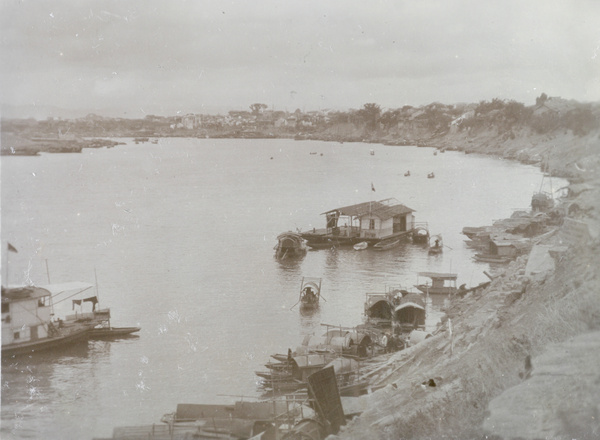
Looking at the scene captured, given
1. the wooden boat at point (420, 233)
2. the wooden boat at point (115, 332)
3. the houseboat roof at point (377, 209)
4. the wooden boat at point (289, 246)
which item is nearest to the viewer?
the wooden boat at point (115, 332)

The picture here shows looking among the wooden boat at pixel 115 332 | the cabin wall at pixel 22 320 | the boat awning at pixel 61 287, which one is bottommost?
the wooden boat at pixel 115 332

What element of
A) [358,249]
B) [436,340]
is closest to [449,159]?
[358,249]

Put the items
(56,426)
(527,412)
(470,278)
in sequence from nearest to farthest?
(527,412)
(56,426)
(470,278)

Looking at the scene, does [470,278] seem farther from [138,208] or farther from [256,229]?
[138,208]

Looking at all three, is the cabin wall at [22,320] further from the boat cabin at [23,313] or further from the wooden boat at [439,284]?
the wooden boat at [439,284]

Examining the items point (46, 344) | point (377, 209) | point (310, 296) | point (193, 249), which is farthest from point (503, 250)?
point (46, 344)

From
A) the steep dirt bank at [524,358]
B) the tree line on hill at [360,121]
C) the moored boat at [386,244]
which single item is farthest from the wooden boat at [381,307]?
the tree line on hill at [360,121]
